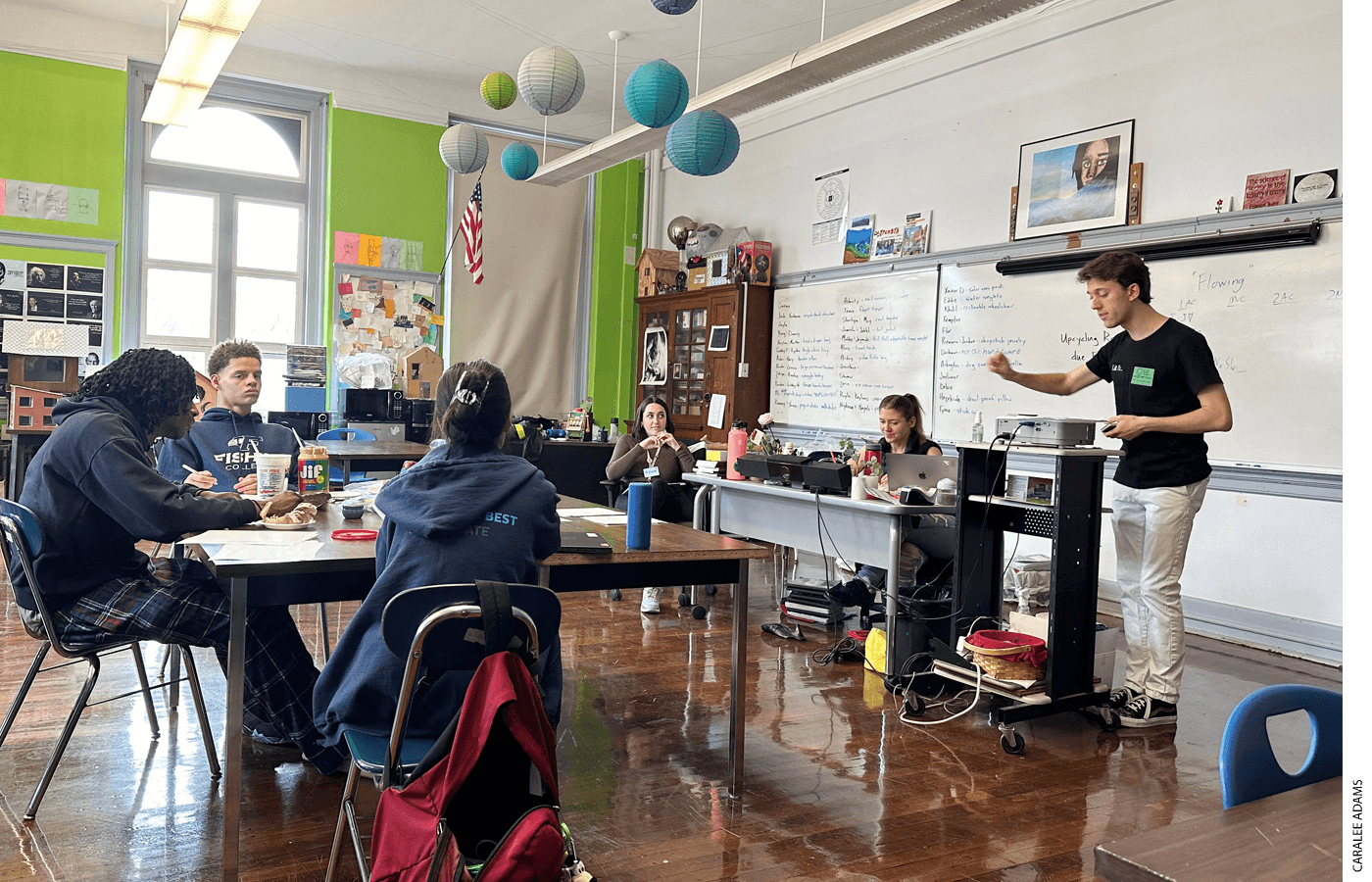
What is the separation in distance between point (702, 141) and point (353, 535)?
288cm

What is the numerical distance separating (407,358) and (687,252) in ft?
8.59

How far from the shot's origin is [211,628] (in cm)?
248

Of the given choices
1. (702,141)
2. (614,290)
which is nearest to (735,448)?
(702,141)

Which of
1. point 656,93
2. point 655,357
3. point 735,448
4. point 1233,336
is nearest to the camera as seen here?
point 656,93

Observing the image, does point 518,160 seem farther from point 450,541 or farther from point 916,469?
point 450,541

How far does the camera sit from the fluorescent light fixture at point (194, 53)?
4.54m

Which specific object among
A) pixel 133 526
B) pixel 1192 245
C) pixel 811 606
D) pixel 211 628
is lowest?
pixel 811 606

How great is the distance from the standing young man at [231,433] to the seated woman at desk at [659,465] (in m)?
2.06

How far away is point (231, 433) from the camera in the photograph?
362cm

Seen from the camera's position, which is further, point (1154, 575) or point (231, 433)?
point (231, 433)

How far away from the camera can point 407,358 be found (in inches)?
326

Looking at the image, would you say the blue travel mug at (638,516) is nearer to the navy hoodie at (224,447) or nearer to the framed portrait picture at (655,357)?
the navy hoodie at (224,447)

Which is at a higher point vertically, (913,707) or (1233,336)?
(1233,336)

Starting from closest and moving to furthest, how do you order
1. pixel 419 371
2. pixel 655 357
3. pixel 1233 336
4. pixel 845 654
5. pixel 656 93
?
1. pixel 845 654
2. pixel 656 93
3. pixel 1233 336
4. pixel 419 371
5. pixel 655 357
